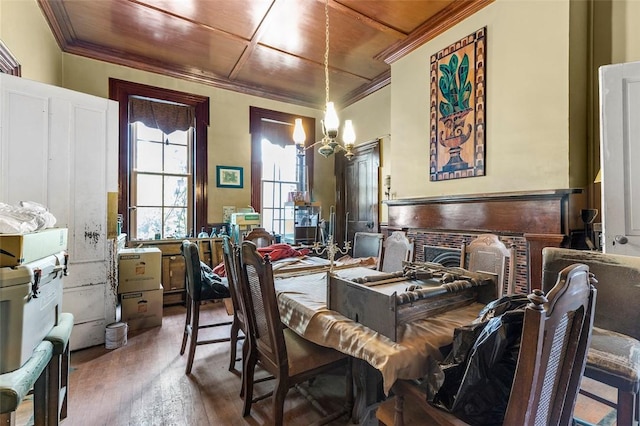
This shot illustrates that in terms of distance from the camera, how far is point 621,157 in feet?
6.89

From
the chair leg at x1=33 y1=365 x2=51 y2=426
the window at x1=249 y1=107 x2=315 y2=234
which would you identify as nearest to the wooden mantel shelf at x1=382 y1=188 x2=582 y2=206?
the window at x1=249 y1=107 x2=315 y2=234

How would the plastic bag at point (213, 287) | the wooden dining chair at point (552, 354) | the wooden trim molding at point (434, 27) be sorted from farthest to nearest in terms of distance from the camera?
1. the wooden trim molding at point (434, 27)
2. the plastic bag at point (213, 287)
3. the wooden dining chair at point (552, 354)

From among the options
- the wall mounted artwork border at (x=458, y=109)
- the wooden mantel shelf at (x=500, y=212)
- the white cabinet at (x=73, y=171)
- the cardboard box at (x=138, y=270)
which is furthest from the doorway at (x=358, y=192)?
the white cabinet at (x=73, y=171)

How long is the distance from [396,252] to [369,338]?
152 cm

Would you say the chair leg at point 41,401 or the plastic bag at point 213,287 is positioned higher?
→ the plastic bag at point 213,287

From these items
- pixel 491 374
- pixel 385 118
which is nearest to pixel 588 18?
pixel 385 118

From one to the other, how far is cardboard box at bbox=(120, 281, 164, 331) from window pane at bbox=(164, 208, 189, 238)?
1.29 meters

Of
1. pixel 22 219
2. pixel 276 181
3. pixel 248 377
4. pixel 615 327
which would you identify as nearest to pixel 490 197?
pixel 615 327

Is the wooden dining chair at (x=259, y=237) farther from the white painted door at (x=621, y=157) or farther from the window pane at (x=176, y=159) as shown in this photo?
the white painted door at (x=621, y=157)

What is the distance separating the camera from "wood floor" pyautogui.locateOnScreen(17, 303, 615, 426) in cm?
176

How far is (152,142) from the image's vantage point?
4.36 m

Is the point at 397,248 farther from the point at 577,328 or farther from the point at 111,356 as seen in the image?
the point at 111,356

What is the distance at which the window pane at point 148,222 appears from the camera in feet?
13.8

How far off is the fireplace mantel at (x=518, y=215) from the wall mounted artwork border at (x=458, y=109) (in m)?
0.32
